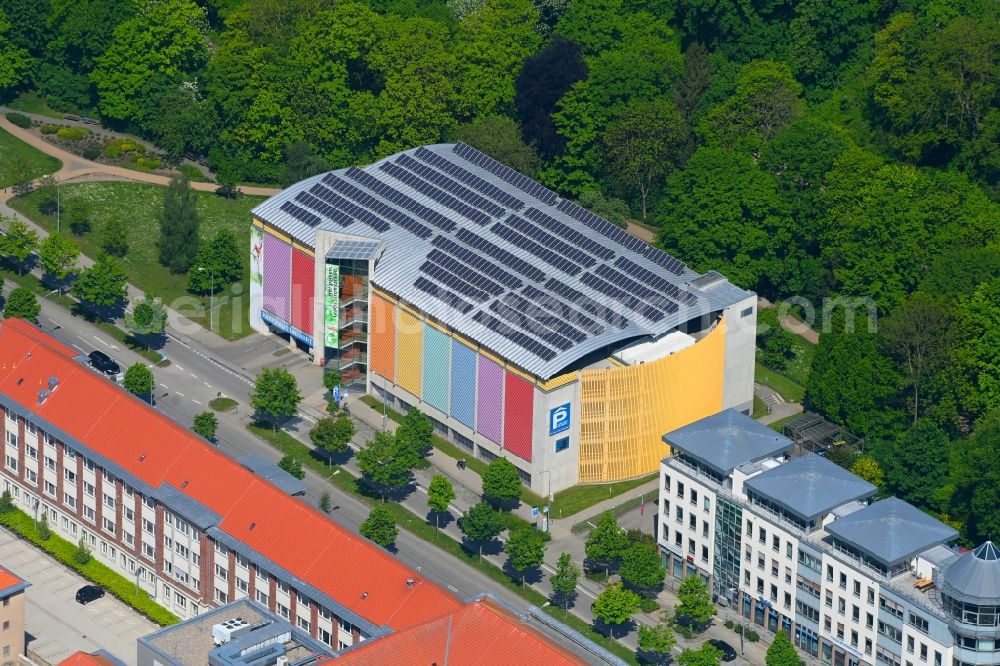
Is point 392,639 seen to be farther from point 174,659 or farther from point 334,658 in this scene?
point 174,659

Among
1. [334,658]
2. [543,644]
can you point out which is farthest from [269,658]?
[543,644]

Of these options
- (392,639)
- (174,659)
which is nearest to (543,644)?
(392,639)

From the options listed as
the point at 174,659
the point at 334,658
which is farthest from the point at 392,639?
the point at 174,659

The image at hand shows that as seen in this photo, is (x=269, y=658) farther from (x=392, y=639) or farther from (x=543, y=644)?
(x=543, y=644)

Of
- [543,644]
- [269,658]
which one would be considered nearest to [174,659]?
[269,658]

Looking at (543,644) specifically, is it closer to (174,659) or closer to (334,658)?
(334,658)

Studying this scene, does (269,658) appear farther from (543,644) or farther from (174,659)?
(543,644)
